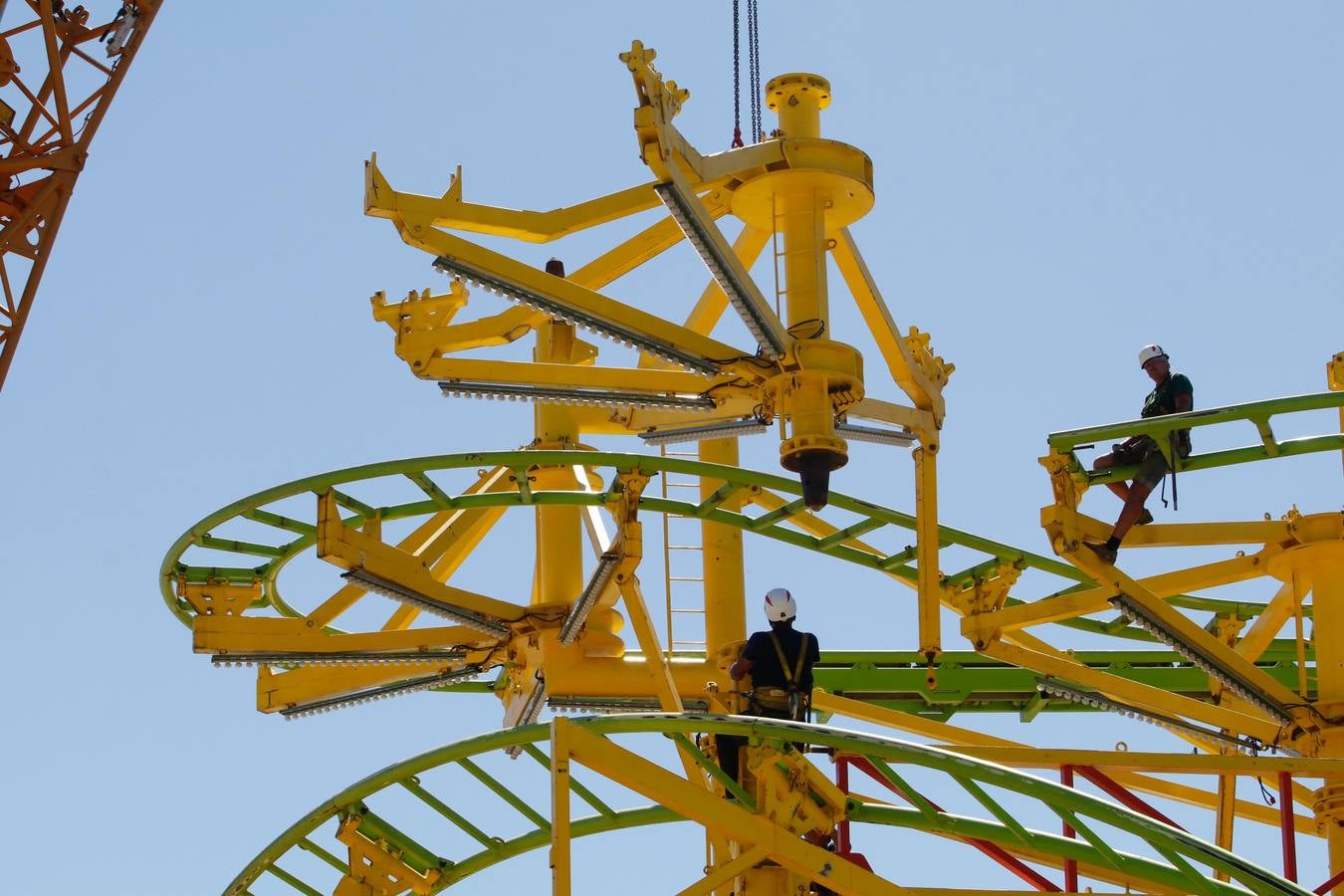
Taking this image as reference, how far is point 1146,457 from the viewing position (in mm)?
32719

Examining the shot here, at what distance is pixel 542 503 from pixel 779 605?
5.60m

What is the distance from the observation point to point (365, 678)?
37.3 m

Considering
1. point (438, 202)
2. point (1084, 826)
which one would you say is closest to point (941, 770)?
point (1084, 826)

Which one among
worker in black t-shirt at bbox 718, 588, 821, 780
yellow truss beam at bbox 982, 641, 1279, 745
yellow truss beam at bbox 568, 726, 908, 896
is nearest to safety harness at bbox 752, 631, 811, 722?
worker in black t-shirt at bbox 718, 588, 821, 780

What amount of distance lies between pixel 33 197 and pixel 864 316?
53.7 feet

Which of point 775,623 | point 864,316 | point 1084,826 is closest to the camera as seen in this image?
point 1084,826

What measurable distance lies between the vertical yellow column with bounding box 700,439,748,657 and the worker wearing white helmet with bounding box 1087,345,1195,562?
5.48 meters

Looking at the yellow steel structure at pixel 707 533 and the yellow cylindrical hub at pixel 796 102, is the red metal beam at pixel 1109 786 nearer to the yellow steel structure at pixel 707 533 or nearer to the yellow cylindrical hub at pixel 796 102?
the yellow steel structure at pixel 707 533

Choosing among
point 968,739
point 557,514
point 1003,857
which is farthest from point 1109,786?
point 557,514

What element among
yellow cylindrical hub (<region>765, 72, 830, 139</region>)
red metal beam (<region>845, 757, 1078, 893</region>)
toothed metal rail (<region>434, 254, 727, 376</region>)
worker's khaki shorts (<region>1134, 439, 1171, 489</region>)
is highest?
yellow cylindrical hub (<region>765, 72, 830, 139</region>)

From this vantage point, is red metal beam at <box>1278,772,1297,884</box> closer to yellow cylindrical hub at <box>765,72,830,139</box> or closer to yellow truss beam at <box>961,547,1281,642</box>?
yellow truss beam at <box>961,547,1281,642</box>

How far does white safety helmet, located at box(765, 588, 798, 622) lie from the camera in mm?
30531

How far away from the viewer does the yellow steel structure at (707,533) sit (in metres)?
32.8

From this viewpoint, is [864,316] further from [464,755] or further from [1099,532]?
[464,755]
